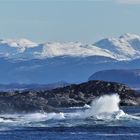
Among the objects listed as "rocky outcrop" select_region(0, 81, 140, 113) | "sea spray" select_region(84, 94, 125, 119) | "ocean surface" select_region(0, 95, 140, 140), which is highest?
"rocky outcrop" select_region(0, 81, 140, 113)

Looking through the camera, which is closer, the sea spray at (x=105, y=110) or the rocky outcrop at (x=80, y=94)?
the sea spray at (x=105, y=110)

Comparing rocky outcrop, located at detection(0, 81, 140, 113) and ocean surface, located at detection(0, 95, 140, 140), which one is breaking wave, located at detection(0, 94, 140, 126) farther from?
rocky outcrop, located at detection(0, 81, 140, 113)

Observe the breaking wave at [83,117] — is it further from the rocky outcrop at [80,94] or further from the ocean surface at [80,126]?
the rocky outcrop at [80,94]

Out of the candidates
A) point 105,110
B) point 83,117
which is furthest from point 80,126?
point 105,110

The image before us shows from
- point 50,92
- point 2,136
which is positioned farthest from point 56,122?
point 50,92

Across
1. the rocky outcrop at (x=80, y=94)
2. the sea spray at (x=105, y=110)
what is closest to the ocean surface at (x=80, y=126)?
the sea spray at (x=105, y=110)

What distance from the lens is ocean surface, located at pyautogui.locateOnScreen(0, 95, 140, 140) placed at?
237 feet

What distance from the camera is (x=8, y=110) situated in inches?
4857

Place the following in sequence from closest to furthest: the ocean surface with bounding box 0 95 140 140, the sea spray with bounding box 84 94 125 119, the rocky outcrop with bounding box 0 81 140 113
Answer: the ocean surface with bounding box 0 95 140 140 → the sea spray with bounding box 84 94 125 119 → the rocky outcrop with bounding box 0 81 140 113

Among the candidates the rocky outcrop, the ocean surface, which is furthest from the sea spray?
the rocky outcrop

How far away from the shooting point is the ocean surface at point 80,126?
72.1 m

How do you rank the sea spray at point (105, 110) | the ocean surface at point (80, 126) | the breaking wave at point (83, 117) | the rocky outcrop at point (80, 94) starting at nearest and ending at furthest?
the ocean surface at point (80, 126) < the breaking wave at point (83, 117) < the sea spray at point (105, 110) < the rocky outcrop at point (80, 94)

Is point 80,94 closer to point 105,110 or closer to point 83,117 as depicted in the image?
point 105,110

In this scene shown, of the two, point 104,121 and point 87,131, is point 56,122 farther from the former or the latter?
point 87,131
